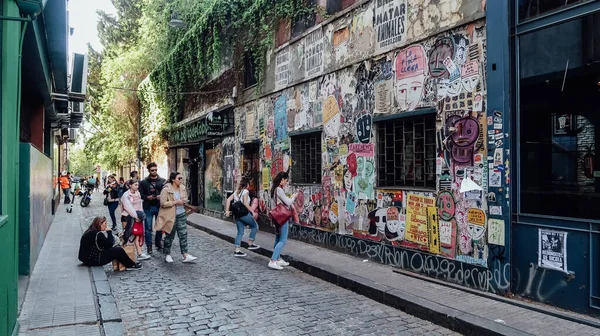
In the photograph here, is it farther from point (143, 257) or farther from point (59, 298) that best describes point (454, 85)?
point (143, 257)

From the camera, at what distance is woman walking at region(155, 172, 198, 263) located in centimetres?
843

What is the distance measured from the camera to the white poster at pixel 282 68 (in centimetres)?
1152

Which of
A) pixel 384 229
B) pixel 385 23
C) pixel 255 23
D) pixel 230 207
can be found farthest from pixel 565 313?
pixel 255 23

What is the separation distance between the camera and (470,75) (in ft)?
20.2

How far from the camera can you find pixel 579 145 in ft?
17.1

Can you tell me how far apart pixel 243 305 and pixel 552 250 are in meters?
4.00

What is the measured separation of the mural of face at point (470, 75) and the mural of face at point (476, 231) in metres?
1.96

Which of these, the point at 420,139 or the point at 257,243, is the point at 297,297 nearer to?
the point at 420,139

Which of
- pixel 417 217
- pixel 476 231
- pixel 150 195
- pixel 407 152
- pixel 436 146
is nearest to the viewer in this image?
pixel 476 231

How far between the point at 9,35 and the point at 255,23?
9793 millimetres

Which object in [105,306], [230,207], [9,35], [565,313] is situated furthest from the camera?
[230,207]

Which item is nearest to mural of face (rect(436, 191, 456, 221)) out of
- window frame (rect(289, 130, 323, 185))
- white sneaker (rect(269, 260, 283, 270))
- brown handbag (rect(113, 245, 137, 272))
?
white sneaker (rect(269, 260, 283, 270))

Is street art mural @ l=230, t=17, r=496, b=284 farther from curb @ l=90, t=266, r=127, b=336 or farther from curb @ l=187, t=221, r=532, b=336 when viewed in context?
curb @ l=90, t=266, r=127, b=336

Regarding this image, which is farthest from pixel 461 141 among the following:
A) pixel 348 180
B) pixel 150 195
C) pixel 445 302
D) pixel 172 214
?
pixel 150 195
